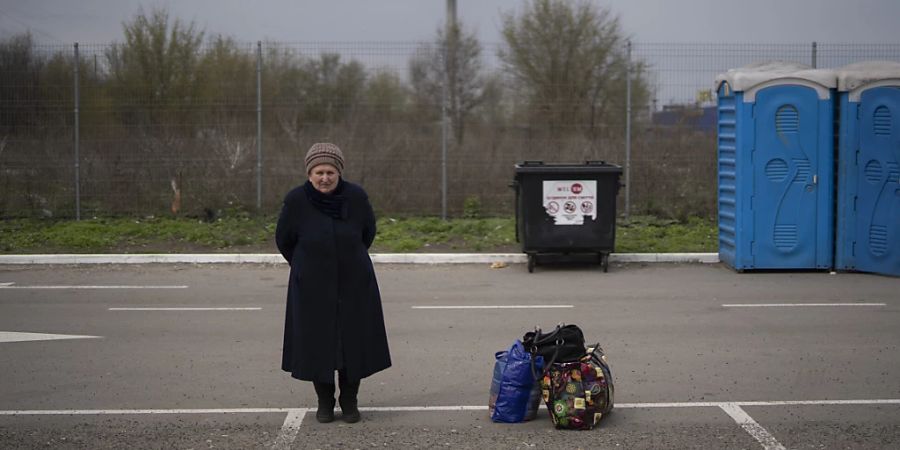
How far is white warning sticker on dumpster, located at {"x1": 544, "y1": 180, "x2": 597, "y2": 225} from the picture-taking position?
13664 mm

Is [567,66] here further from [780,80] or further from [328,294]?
[328,294]

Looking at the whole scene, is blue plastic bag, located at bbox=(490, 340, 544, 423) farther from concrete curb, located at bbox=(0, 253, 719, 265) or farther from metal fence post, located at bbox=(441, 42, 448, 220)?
metal fence post, located at bbox=(441, 42, 448, 220)

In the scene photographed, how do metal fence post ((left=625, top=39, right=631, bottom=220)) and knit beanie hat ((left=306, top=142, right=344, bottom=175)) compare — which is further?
metal fence post ((left=625, top=39, right=631, bottom=220))

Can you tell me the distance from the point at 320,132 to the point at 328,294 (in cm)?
1234

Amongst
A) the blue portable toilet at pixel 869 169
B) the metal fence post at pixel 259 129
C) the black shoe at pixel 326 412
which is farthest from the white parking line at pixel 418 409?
the metal fence post at pixel 259 129

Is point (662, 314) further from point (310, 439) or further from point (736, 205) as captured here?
point (310, 439)

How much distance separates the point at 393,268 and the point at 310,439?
8.17 meters

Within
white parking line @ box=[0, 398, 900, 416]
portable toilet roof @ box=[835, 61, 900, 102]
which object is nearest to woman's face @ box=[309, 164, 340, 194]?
white parking line @ box=[0, 398, 900, 416]

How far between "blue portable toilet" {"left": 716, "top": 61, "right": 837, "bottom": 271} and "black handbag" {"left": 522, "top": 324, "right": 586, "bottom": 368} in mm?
7386

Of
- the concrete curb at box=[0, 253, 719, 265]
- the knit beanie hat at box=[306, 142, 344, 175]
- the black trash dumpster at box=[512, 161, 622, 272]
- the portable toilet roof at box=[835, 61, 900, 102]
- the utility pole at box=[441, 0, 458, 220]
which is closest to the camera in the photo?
the knit beanie hat at box=[306, 142, 344, 175]

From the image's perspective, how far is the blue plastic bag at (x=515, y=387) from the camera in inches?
252

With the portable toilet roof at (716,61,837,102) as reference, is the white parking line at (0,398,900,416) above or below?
below

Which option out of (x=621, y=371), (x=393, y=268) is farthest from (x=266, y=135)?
(x=621, y=371)

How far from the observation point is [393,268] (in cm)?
1435
